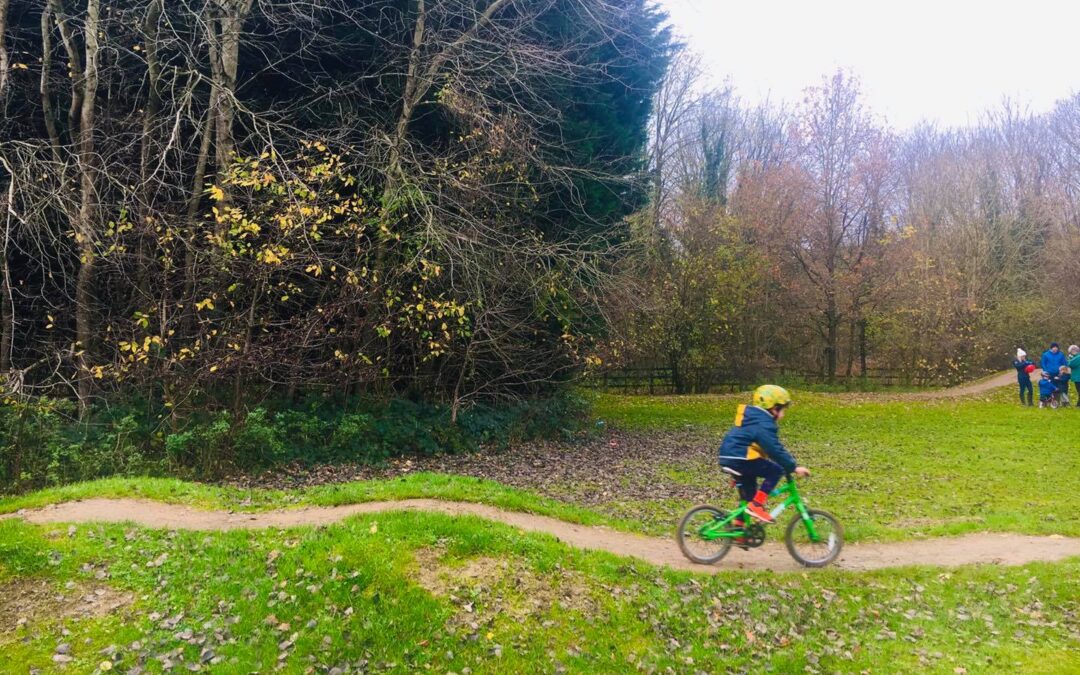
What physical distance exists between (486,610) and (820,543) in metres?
3.85

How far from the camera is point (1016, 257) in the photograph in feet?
120

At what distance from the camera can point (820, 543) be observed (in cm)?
774

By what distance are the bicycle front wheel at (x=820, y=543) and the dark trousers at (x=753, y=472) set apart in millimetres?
615

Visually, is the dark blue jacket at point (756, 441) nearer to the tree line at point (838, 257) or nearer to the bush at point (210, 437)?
the bush at point (210, 437)

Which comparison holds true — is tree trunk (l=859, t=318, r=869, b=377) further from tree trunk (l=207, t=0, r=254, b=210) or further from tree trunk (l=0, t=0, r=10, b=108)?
tree trunk (l=0, t=0, r=10, b=108)

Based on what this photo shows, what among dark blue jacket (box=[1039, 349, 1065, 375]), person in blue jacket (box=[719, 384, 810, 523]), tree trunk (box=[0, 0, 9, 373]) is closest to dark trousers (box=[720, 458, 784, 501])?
person in blue jacket (box=[719, 384, 810, 523])

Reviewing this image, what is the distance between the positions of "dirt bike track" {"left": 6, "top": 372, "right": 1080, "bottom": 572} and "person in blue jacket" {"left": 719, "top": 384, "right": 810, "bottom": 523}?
0.83 meters

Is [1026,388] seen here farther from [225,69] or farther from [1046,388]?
[225,69]

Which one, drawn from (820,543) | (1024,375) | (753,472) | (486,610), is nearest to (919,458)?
(820,543)

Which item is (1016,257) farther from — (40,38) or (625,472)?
(40,38)

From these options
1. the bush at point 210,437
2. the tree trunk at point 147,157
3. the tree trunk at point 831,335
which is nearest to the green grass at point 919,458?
the bush at point 210,437

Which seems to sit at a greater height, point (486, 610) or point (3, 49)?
point (3, 49)

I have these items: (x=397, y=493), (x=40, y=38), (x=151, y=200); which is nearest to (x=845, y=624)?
(x=397, y=493)

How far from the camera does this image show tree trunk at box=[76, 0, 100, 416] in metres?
11.7
